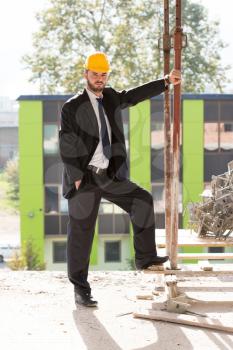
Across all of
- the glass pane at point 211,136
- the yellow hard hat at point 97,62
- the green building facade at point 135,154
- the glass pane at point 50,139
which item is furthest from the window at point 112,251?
the yellow hard hat at point 97,62

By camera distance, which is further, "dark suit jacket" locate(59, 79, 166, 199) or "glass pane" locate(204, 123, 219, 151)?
"glass pane" locate(204, 123, 219, 151)

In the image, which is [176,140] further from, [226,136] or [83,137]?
[226,136]

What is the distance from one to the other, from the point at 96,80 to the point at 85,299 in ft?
5.32

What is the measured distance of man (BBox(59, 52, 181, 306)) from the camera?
15.0ft

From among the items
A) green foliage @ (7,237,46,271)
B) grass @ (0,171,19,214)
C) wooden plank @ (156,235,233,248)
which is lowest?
green foliage @ (7,237,46,271)

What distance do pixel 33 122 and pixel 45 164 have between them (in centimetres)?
168

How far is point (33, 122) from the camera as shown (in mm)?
24141

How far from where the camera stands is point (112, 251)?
2592 centimetres

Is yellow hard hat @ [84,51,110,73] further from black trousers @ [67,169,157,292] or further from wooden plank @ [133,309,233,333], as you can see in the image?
wooden plank @ [133,309,233,333]

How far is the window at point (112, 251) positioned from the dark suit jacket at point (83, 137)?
21112 millimetres

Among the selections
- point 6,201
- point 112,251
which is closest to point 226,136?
point 112,251

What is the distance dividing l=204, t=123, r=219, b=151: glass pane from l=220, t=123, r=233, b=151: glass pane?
0.70 ft

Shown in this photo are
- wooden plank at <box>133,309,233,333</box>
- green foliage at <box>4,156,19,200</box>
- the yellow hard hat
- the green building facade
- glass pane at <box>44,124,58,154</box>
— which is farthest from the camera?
green foliage at <box>4,156,19,200</box>

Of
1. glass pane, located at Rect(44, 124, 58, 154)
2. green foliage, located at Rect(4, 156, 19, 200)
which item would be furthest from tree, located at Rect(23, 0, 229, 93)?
green foliage, located at Rect(4, 156, 19, 200)
